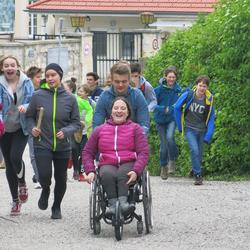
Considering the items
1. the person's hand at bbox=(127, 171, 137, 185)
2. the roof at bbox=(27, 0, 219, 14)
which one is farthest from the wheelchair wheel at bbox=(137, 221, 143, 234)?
the roof at bbox=(27, 0, 219, 14)

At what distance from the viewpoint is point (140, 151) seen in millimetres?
10852

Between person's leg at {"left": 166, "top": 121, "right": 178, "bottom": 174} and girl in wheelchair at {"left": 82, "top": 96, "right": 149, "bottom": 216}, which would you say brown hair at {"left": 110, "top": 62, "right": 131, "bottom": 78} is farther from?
person's leg at {"left": 166, "top": 121, "right": 178, "bottom": 174}

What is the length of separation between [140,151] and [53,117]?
1.41 metres

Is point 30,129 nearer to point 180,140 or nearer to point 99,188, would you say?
point 99,188

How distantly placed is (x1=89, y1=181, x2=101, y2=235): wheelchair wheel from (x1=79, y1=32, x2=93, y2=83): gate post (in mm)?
32142

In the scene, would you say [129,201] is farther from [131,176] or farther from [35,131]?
[35,131]

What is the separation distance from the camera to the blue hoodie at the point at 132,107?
11430 mm

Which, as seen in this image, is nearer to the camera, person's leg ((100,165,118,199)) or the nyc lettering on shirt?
person's leg ((100,165,118,199))

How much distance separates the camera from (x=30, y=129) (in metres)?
11.9

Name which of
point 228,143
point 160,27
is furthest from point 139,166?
point 160,27

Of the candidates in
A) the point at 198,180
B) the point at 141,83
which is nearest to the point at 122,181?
the point at 141,83

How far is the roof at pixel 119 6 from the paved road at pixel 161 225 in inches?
1324

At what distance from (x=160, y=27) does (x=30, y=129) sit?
33717 millimetres

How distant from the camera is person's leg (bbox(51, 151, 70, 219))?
39.4 feet
